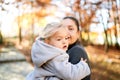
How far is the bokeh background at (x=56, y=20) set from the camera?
402 centimetres

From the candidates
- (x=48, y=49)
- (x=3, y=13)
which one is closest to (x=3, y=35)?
(x=3, y=13)

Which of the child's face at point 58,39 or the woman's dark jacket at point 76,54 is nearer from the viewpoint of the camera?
the child's face at point 58,39

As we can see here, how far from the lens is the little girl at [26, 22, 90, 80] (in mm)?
1611

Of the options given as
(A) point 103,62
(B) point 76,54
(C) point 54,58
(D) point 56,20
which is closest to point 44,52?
(C) point 54,58

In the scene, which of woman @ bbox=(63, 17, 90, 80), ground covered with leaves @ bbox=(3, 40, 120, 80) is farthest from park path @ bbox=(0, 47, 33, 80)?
woman @ bbox=(63, 17, 90, 80)

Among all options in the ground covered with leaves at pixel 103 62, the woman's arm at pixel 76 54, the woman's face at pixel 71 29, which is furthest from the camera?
the ground covered with leaves at pixel 103 62

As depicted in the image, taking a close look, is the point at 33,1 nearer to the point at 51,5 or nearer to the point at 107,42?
the point at 51,5

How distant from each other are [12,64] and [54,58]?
98.5 inches

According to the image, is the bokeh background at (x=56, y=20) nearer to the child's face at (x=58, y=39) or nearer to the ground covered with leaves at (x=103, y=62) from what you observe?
the ground covered with leaves at (x=103, y=62)

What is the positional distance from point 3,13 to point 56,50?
8.22ft

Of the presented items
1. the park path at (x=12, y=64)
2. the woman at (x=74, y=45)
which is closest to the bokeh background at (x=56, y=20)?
the park path at (x=12, y=64)

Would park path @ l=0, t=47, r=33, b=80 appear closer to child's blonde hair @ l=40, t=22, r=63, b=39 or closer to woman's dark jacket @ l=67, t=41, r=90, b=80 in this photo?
woman's dark jacket @ l=67, t=41, r=90, b=80

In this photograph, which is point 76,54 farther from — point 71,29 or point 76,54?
point 71,29

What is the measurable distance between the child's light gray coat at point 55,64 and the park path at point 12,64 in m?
2.42
